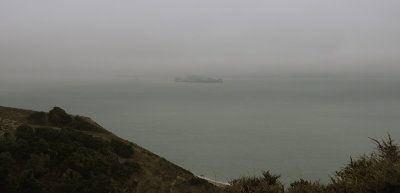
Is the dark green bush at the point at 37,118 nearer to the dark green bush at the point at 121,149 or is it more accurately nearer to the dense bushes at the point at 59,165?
the dense bushes at the point at 59,165

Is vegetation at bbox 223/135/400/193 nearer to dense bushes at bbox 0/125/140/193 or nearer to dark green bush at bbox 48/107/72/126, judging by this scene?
dense bushes at bbox 0/125/140/193

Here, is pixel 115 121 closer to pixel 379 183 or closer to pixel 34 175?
pixel 34 175

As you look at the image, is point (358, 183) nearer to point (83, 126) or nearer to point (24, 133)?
point (24, 133)

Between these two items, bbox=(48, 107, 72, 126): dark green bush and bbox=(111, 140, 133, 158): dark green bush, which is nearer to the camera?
bbox=(111, 140, 133, 158): dark green bush

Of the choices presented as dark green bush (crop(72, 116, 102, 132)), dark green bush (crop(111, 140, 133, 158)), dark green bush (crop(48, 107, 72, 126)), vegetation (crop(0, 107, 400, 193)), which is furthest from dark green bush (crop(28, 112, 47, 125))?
dark green bush (crop(111, 140, 133, 158))

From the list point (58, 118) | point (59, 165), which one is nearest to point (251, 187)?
point (59, 165)

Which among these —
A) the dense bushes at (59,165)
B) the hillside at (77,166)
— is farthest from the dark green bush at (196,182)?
the dense bushes at (59,165)

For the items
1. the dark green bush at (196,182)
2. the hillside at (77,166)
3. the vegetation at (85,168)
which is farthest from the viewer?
the dark green bush at (196,182)

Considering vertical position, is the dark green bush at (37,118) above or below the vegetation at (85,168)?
above
